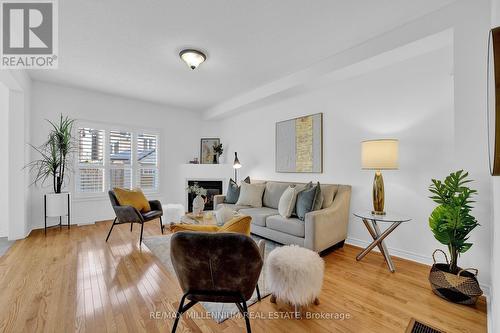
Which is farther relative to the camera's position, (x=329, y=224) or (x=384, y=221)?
(x=329, y=224)

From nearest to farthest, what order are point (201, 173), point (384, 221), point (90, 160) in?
point (384, 221)
point (90, 160)
point (201, 173)

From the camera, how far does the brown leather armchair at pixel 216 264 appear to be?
1290mm

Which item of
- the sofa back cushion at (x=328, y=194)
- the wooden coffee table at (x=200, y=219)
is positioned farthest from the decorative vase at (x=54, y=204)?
the sofa back cushion at (x=328, y=194)

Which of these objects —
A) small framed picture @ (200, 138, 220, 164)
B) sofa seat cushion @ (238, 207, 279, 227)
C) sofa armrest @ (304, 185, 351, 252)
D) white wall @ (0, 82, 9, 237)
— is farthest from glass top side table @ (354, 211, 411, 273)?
white wall @ (0, 82, 9, 237)

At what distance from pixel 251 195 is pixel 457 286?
112 inches

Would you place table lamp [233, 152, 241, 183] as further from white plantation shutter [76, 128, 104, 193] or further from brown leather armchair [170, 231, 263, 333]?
brown leather armchair [170, 231, 263, 333]

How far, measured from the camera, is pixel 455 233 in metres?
1.90

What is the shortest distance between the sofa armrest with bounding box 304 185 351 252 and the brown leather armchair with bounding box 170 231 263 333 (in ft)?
4.82

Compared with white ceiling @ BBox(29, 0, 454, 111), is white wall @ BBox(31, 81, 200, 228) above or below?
below

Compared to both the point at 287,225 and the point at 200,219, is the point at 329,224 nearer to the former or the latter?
the point at 287,225

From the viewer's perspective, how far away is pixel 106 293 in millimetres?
2035

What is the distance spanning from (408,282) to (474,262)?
574 millimetres

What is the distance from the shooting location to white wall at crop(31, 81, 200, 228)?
4.04m

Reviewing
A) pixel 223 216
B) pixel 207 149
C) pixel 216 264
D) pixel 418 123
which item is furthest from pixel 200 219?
pixel 207 149
